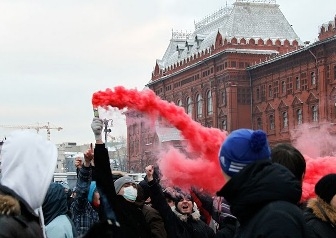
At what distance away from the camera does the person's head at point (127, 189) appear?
5398mm

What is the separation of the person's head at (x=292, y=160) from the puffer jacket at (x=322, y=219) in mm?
468

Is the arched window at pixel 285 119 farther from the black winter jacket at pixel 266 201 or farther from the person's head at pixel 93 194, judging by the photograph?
the black winter jacket at pixel 266 201

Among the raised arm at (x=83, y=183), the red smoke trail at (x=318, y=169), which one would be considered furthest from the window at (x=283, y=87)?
the raised arm at (x=83, y=183)

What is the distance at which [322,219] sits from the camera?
4027mm

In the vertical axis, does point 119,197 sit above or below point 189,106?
below

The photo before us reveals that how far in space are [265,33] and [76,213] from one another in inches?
1915

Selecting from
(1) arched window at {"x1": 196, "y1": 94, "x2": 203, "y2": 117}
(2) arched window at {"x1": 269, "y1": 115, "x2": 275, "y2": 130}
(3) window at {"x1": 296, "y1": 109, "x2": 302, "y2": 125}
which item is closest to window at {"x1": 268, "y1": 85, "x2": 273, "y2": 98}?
(2) arched window at {"x1": 269, "y1": 115, "x2": 275, "y2": 130}

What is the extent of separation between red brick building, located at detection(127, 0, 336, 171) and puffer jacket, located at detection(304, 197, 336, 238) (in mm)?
34591

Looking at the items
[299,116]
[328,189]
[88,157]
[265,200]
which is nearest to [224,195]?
[265,200]

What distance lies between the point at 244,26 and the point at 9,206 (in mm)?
52020

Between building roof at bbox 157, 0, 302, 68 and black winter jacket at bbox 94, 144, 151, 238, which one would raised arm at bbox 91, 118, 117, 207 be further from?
building roof at bbox 157, 0, 302, 68

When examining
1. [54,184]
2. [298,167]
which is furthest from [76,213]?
[298,167]

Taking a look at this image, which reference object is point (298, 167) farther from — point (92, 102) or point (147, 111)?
point (147, 111)

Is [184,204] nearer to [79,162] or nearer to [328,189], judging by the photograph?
[79,162]
